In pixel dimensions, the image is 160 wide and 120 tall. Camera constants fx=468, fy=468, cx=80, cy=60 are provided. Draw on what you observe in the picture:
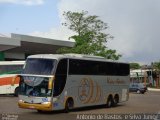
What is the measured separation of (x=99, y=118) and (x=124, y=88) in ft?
37.7

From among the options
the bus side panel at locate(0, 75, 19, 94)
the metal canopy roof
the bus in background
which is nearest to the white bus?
the bus in background

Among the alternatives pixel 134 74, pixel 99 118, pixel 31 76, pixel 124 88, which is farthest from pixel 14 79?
pixel 134 74

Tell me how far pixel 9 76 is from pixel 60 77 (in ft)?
63.9

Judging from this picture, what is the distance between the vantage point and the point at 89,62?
86.1 feet

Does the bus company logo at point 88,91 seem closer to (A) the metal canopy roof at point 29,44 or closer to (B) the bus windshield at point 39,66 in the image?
(B) the bus windshield at point 39,66

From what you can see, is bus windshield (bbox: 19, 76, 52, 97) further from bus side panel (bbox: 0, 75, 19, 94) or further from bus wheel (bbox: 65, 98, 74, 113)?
bus side panel (bbox: 0, 75, 19, 94)

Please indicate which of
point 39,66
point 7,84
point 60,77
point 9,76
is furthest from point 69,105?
point 7,84

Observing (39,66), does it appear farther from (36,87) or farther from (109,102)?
(109,102)

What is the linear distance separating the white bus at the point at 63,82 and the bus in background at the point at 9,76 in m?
14.8

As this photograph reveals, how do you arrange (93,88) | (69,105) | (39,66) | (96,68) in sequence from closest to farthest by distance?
(39,66), (69,105), (93,88), (96,68)

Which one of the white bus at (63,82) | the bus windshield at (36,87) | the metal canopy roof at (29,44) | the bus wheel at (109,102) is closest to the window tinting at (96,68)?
the white bus at (63,82)

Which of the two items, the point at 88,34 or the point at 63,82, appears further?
the point at 88,34

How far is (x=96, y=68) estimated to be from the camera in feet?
89.0

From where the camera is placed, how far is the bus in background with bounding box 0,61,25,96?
1635 inches
